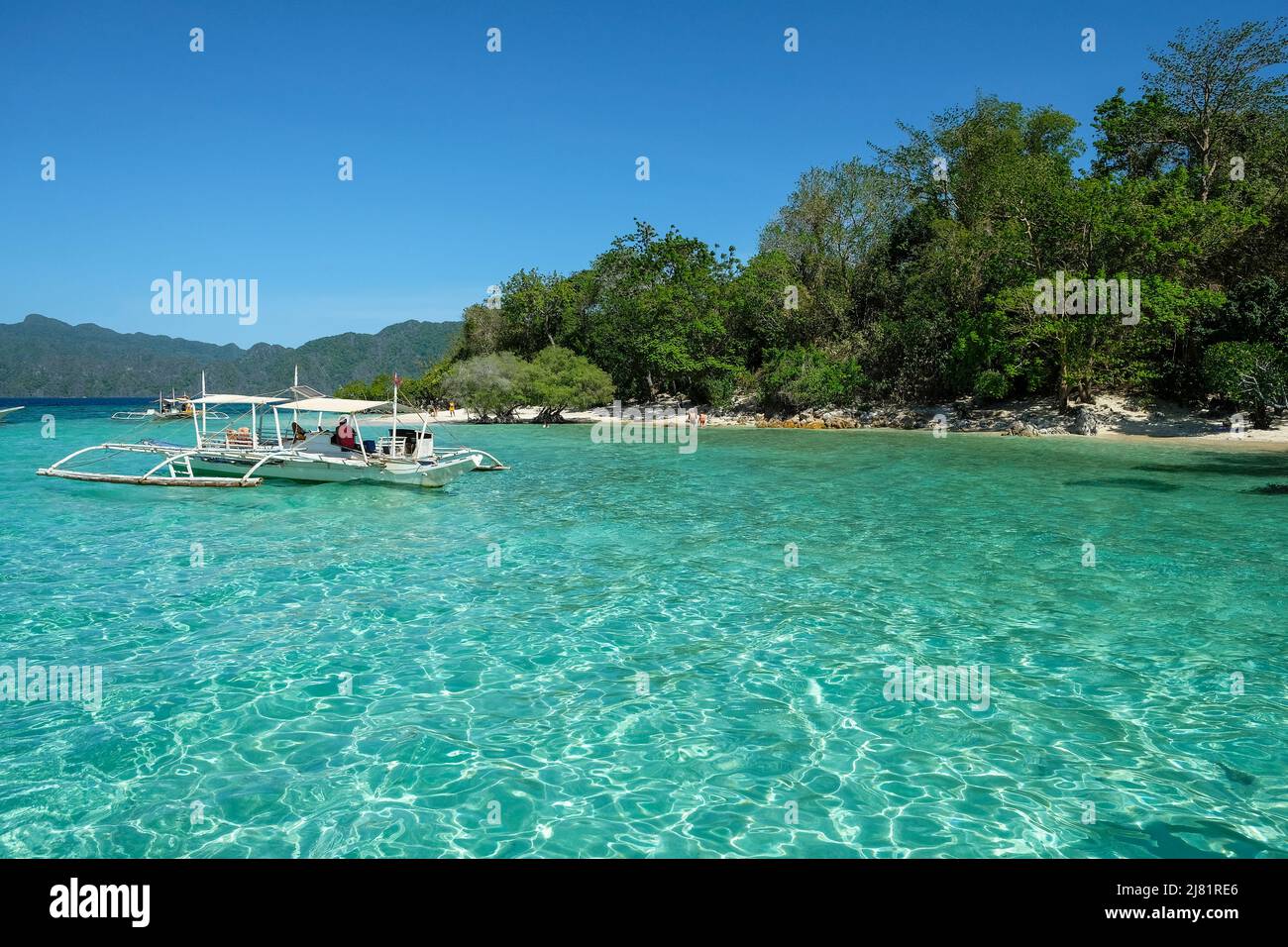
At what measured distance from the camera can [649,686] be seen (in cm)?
882

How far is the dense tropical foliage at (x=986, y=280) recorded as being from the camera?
128 feet

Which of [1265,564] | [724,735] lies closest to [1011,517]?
[1265,564]

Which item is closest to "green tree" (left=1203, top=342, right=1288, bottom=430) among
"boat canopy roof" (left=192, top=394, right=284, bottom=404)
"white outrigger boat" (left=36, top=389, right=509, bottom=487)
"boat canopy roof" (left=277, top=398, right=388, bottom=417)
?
"white outrigger boat" (left=36, top=389, right=509, bottom=487)

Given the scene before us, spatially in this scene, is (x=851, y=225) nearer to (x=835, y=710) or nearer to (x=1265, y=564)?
(x=1265, y=564)

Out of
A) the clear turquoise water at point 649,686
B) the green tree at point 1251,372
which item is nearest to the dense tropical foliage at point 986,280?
the green tree at point 1251,372

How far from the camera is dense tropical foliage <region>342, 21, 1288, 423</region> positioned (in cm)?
3909

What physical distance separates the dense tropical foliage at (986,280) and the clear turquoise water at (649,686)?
25.1 metres

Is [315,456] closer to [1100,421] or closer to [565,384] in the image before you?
[565,384]

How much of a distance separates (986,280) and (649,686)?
4837 cm

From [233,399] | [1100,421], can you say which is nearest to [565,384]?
[233,399]

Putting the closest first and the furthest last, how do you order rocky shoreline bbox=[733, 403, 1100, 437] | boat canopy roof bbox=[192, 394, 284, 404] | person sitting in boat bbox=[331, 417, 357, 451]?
person sitting in boat bbox=[331, 417, 357, 451] → boat canopy roof bbox=[192, 394, 284, 404] → rocky shoreline bbox=[733, 403, 1100, 437]

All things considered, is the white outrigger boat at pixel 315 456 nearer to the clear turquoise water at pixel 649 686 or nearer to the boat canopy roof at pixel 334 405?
the boat canopy roof at pixel 334 405

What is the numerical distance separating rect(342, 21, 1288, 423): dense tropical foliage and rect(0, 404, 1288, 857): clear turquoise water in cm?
2506

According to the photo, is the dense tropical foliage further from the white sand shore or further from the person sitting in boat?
the person sitting in boat
